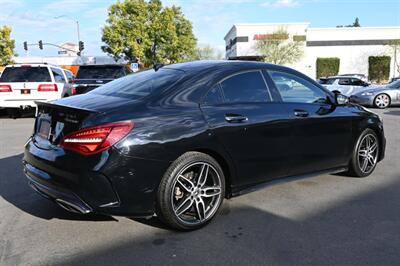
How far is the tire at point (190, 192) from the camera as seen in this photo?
3629 millimetres

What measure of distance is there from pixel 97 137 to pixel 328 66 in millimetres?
60765

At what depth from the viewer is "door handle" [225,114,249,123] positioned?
402cm

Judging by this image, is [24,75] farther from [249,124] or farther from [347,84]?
[347,84]

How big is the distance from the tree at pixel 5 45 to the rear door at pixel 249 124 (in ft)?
137

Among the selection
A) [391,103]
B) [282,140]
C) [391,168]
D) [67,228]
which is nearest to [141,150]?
[67,228]

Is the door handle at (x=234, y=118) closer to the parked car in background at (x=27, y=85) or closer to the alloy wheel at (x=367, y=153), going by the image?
the alloy wheel at (x=367, y=153)

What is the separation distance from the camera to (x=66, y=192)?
3467mm

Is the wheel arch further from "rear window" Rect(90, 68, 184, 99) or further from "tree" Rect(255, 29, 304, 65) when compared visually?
"tree" Rect(255, 29, 304, 65)

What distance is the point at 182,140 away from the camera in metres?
3.66

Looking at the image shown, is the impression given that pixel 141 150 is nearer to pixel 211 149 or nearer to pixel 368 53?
pixel 211 149

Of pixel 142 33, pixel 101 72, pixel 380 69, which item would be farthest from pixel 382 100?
pixel 380 69

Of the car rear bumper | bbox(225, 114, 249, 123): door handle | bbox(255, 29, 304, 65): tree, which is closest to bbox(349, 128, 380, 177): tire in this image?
bbox(225, 114, 249, 123): door handle

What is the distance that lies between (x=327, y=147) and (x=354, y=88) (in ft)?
46.3

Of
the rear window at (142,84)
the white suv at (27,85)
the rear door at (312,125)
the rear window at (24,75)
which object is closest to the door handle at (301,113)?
the rear door at (312,125)
